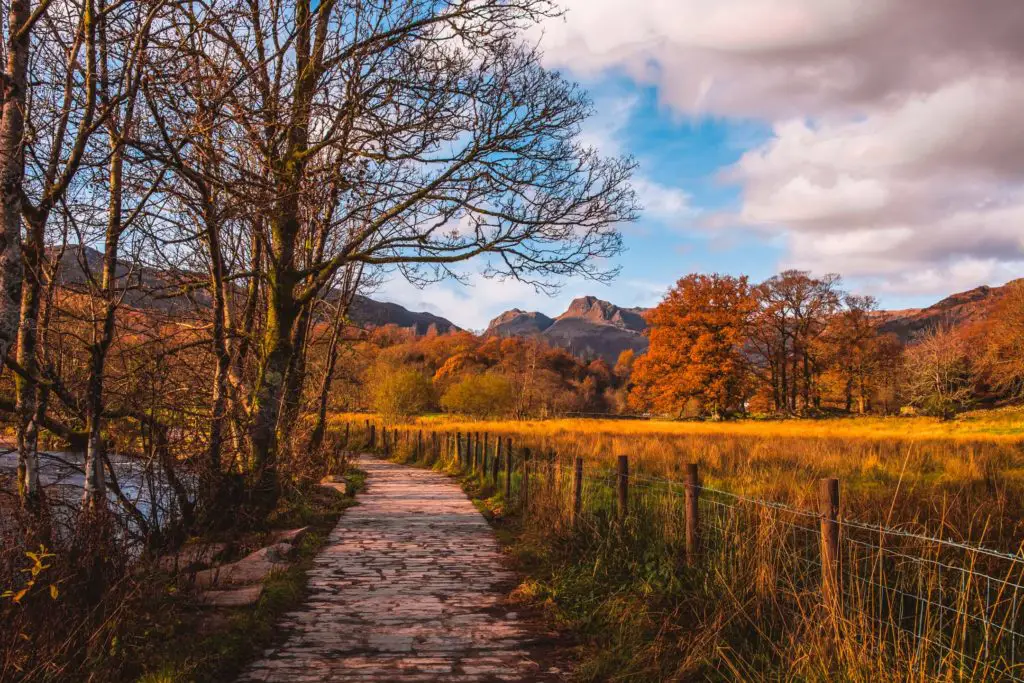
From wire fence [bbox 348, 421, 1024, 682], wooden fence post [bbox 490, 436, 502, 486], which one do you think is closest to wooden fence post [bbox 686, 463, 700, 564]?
wire fence [bbox 348, 421, 1024, 682]

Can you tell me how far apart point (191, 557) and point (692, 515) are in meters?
4.75

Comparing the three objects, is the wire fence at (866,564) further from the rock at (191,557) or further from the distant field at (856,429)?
the distant field at (856,429)

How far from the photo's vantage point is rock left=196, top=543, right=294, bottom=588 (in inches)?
243

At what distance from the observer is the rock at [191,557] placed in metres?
5.87

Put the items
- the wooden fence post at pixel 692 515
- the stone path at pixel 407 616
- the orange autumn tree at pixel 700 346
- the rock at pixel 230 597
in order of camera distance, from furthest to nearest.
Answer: the orange autumn tree at pixel 700 346 < the wooden fence post at pixel 692 515 < the rock at pixel 230 597 < the stone path at pixel 407 616

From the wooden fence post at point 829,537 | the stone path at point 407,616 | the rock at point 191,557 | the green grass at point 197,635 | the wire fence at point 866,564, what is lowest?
the stone path at point 407,616

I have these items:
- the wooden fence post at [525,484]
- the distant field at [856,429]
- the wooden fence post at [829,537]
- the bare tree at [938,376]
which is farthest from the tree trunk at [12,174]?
the bare tree at [938,376]

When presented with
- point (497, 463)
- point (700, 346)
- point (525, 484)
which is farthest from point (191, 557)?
point (700, 346)

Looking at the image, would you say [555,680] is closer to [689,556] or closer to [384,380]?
[689,556]

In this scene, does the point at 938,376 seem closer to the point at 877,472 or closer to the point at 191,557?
the point at 877,472

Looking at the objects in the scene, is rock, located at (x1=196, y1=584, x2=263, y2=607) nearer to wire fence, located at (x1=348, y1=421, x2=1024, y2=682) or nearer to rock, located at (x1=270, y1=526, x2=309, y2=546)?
rock, located at (x1=270, y1=526, x2=309, y2=546)

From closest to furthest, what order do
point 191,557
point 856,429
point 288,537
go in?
point 191,557, point 288,537, point 856,429

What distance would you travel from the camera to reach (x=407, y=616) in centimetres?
575

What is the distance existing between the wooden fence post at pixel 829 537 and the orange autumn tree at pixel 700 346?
3882 centimetres
